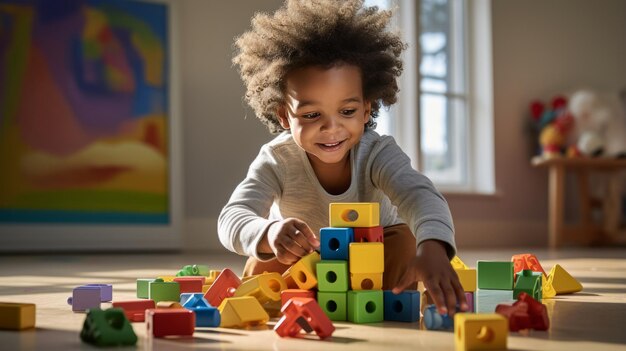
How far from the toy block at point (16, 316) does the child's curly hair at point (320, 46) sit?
64 centimetres

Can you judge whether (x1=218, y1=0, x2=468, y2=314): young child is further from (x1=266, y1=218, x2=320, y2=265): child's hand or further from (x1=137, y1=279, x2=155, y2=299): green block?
(x1=137, y1=279, x2=155, y2=299): green block

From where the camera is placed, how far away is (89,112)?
3787mm

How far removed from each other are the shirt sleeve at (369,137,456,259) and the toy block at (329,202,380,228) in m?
0.09

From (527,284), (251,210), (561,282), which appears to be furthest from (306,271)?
(561,282)

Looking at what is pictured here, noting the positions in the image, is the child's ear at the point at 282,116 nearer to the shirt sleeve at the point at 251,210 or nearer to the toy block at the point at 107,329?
the shirt sleeve at the point at 251,210

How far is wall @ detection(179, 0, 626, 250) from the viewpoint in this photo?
4023 mm

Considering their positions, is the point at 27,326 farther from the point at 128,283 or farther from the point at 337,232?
the point at 128,283

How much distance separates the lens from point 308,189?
161 centimetres

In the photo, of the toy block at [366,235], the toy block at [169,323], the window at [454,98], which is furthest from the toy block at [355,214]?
the window at [454,98]

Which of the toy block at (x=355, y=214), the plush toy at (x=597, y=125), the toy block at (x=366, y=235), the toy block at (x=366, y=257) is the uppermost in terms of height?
the plush toy at (x=597, y=125)

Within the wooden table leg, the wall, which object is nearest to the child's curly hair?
the wall

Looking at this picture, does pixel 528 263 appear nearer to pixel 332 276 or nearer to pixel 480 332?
pixel 332 276

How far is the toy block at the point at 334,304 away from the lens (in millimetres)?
1225

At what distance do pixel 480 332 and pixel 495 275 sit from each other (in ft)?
1.64
